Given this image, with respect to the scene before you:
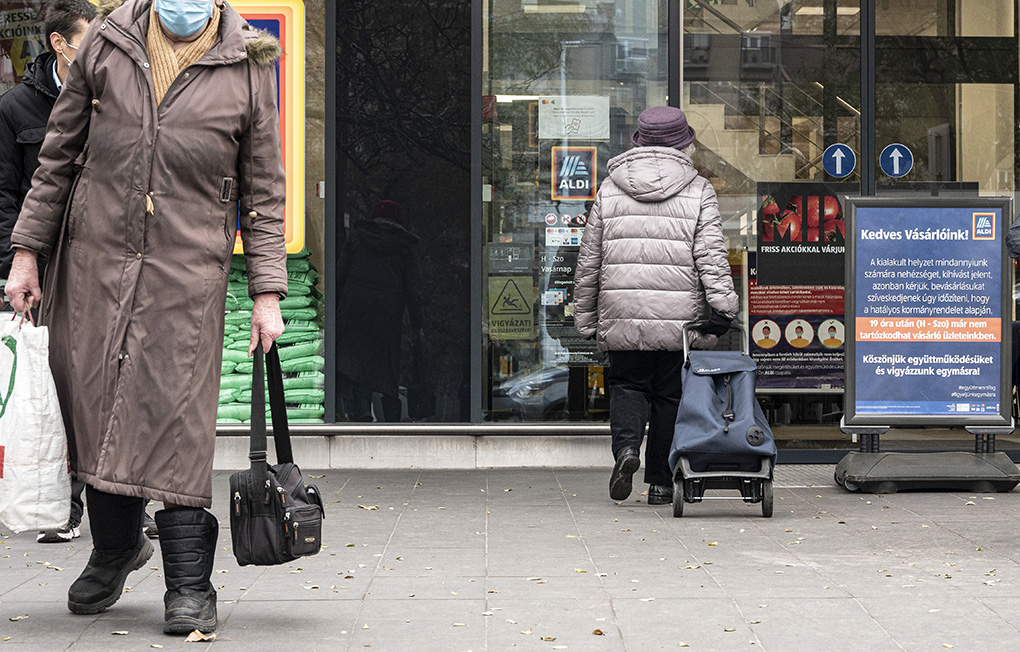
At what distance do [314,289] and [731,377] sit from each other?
10.4 ft

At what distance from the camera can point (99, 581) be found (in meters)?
4.28

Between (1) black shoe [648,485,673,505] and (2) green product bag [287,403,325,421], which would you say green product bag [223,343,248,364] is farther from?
(1) black shoe [648,485,673,505]

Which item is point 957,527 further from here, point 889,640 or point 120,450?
point 120,450

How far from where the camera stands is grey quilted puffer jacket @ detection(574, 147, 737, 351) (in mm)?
6977

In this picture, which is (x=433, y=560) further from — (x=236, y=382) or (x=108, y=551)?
(x=236, y=382)

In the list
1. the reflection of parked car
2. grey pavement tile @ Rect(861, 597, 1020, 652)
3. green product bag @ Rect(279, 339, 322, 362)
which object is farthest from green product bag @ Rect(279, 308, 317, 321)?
grey pavement tile @ Rect(861, 597, 1020, 652)

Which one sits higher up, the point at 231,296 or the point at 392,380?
the point at 231,296

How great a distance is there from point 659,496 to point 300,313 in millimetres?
2834

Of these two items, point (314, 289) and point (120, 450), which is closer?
point (120, 450)

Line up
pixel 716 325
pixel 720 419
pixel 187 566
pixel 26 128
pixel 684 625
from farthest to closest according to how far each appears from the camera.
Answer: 1. pixel 716 325
2. pixel 720 419
3. pixel 26 128
4. pixel 684 625
5. pixel 187 566

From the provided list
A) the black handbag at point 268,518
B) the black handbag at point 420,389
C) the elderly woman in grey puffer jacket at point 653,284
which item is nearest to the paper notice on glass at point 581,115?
the elderly woman in grey puffer jacket at point 653,284

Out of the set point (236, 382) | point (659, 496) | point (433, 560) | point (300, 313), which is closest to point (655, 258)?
point (659, 496)

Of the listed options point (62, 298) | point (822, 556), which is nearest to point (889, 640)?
point (822, 556)

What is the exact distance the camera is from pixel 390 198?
28.2 feet
